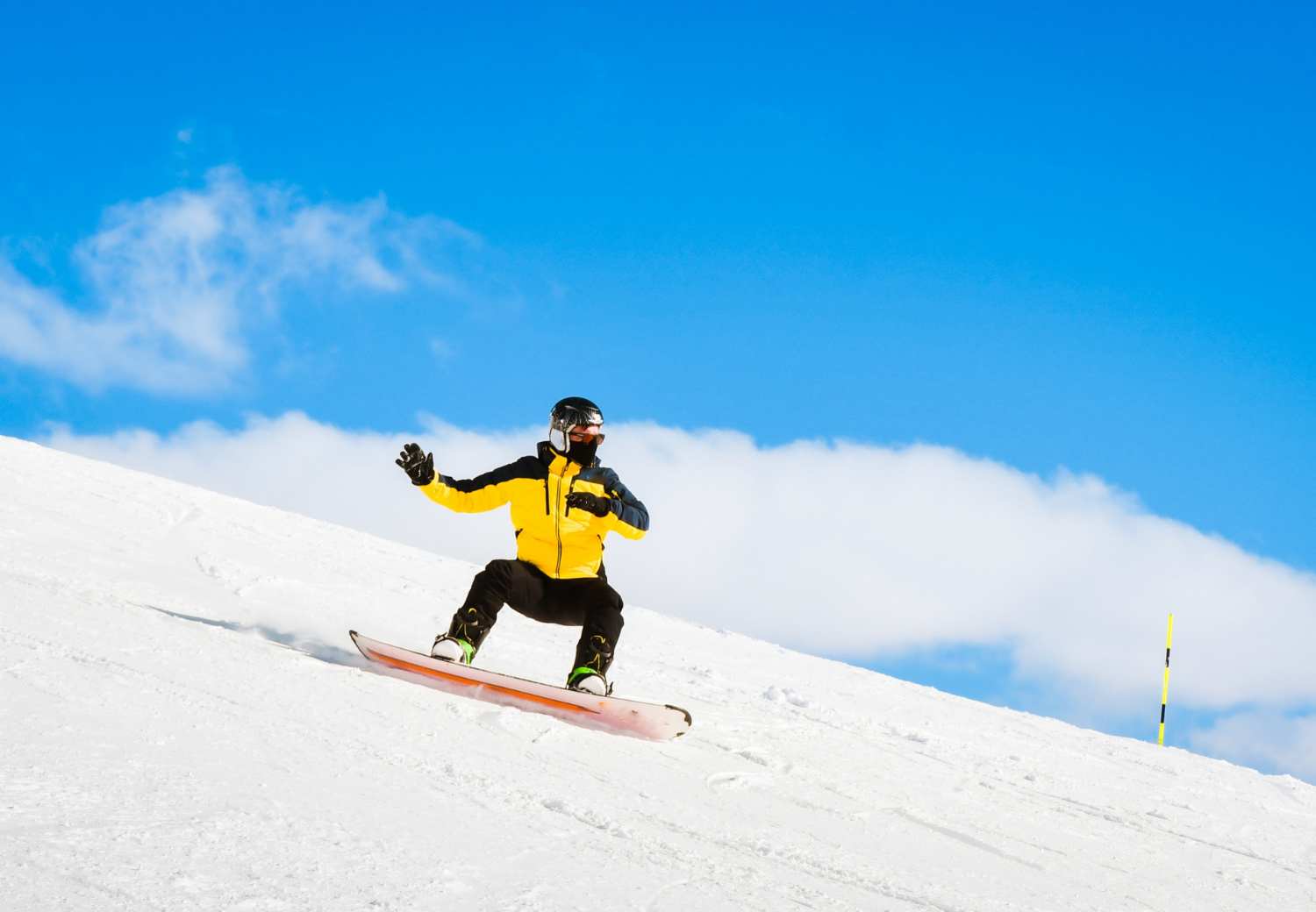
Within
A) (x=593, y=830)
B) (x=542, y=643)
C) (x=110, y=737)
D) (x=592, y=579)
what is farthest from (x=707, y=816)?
(x=542, y=643)

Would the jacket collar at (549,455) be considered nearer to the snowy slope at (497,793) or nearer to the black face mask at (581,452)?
the black face mask at (581,452)

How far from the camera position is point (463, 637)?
629 centimetres

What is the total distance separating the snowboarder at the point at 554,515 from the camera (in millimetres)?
6480

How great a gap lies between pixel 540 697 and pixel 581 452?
1584 millimetres

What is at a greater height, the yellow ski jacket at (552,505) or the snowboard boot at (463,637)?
the yellow ski jacket at (552,505)

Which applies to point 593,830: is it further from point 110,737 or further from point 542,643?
point 542,643

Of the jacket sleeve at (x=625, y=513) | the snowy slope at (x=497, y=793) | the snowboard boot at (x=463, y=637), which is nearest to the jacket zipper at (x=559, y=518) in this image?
the jacket sleeve at (x=625, y=513)

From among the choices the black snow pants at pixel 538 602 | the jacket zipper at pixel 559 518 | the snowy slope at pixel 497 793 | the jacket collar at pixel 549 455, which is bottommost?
the snowy slope at pixel 497 793

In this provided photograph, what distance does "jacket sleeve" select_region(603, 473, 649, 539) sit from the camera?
256 inches

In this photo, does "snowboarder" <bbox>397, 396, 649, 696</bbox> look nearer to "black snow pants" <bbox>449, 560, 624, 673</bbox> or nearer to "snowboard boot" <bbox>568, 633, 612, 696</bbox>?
"black snow pants" <bbox>449, 560, 624, 673</bbox>

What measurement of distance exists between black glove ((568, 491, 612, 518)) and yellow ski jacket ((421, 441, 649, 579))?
0.04 m

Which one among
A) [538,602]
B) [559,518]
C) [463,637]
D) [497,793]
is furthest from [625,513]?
[497,793]

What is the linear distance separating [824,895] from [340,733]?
84.0 inches

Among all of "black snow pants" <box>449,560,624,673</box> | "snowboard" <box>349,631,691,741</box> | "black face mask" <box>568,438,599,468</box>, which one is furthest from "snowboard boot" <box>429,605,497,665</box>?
"black face mask" <box>568,438,599,468</box>
